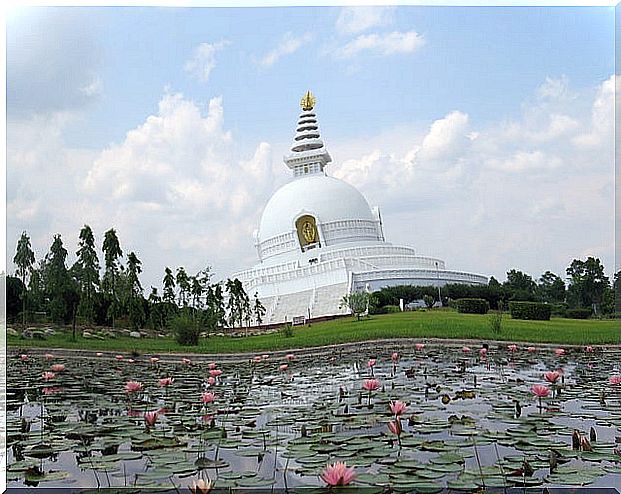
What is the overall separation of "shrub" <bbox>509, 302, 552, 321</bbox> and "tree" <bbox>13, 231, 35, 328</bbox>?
10.1ft

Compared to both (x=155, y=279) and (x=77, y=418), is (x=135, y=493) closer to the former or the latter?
(x=77, y=418)

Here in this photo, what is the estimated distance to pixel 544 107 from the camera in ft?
18.7

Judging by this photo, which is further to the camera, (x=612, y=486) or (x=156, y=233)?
(x=156, y=233)

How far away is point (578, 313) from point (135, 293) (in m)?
2.85

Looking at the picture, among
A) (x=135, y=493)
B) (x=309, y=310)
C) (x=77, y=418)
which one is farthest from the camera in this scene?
(x=309, y=310)

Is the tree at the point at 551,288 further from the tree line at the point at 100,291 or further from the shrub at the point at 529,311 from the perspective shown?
the tree line at the point at 100,291

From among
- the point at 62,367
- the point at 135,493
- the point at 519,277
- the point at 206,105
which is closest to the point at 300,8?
the point at 206,105

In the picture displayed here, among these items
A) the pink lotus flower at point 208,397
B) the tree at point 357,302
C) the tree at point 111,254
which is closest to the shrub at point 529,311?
the tree at point 357,302

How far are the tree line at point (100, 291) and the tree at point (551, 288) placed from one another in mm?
2069

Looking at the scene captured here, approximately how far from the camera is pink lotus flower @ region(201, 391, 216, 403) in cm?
501

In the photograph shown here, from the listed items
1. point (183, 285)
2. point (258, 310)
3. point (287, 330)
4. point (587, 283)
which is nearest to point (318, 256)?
point (258, 310)

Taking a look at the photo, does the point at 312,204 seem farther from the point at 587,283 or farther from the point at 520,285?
the point at 587,283

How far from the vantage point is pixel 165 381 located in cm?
504

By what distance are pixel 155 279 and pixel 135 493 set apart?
167cm
